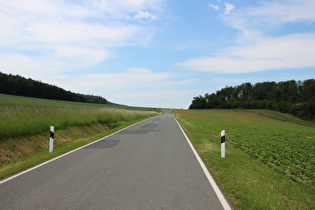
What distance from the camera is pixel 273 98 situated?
4222 inches

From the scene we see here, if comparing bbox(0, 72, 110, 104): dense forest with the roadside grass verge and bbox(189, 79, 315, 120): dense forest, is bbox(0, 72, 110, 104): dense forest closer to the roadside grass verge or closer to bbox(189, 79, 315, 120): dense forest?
the roadside grass verge

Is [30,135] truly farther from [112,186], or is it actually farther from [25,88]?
[25,88]

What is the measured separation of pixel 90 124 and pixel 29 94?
214ft

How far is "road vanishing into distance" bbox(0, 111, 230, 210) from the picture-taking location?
3.52 metres

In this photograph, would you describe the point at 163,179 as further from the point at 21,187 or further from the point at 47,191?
the point at 21,187

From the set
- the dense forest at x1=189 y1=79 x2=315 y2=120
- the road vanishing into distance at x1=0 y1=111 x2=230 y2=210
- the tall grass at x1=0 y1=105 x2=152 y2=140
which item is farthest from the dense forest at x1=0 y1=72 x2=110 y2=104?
the dense forest at x1=189 y1=79 x2=315 y2=120

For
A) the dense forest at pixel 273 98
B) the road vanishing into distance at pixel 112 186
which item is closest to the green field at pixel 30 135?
the road vanishing into distance at pixel 112 186

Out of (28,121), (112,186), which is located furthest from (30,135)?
(112,186)

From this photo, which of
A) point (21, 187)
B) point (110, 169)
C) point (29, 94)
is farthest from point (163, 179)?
point (29, 94)

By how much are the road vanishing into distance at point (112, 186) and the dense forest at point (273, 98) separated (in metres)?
79.2

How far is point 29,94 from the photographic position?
228 ft

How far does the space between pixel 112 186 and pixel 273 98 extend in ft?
397

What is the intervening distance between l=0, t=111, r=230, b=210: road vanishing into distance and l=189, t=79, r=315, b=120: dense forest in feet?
260

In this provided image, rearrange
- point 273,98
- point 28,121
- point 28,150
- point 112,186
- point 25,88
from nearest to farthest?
point 112,186
point 28,150
point 28,121
point 25,88
point 273,98
